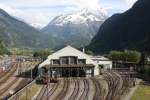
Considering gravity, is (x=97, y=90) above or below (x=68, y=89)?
below

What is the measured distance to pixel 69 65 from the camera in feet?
475

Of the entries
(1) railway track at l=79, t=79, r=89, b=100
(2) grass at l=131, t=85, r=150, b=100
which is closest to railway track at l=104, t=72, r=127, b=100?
(2) grass at l=131, t=85, r=150, b=100

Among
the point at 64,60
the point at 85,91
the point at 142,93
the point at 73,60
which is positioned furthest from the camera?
the point at 73,60

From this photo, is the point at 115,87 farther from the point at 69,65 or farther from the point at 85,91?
the point at 69,65

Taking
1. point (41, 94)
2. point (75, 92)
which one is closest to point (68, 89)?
point (75, 92)

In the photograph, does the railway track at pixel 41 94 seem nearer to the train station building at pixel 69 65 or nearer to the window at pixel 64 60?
the train station building at pixel 69 65

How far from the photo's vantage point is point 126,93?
349 ft

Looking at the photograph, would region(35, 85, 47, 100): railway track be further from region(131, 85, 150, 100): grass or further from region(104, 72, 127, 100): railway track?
region(131, 85, 150, 100): grass

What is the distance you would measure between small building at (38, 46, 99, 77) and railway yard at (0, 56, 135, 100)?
14.0ft

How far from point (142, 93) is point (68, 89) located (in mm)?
18600

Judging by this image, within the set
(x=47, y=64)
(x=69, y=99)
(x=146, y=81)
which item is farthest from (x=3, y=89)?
(x=146, y=81)

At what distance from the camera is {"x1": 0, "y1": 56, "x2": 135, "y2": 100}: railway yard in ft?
322

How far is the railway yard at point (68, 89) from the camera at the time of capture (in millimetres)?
98125

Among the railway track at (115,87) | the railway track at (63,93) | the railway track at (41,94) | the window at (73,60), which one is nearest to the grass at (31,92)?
the railway track at (41,94)
